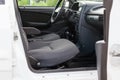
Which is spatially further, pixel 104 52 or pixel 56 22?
pixel 56 22

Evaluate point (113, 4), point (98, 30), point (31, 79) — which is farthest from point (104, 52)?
point (98, 30)

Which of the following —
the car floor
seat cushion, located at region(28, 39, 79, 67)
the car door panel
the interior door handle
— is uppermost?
the interior door handle

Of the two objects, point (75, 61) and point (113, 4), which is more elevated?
point (113, 4)

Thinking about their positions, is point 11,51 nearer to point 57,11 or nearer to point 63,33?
point 63,33

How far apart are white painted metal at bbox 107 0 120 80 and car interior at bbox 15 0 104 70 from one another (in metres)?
0.65

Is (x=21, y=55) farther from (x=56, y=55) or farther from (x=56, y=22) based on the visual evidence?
(x=56, y=22)

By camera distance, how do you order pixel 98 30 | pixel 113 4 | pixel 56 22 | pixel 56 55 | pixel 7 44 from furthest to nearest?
pixel 56 22 < pixel 98 30 < pixel 56 55 < pixel 7 44 < pixel 113 4

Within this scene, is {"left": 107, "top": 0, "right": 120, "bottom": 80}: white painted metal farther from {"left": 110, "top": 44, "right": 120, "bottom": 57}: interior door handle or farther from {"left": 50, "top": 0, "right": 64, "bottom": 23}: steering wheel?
{"left": 50, "top": 0, "right": 64, "bottom": 23}: steering wheel

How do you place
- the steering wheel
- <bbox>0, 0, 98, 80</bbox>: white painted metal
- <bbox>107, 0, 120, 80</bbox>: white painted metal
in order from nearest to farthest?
1. <bbox>107, 0, 120, 80</bbox>: white painted metal
2. <bbox>0, 0, 98, 80</bbox>: white painted metal
3. the steering wheel

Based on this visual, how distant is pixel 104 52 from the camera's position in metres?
1.96

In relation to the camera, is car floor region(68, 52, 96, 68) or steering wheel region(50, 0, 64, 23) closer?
car floor region(68, 52, 96, 68)

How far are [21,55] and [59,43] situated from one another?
0.96 metres

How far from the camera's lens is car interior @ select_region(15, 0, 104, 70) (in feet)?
8.38

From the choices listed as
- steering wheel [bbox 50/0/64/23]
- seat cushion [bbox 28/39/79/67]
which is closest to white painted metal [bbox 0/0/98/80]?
seat cushion [bbox 28/39/79/67]
